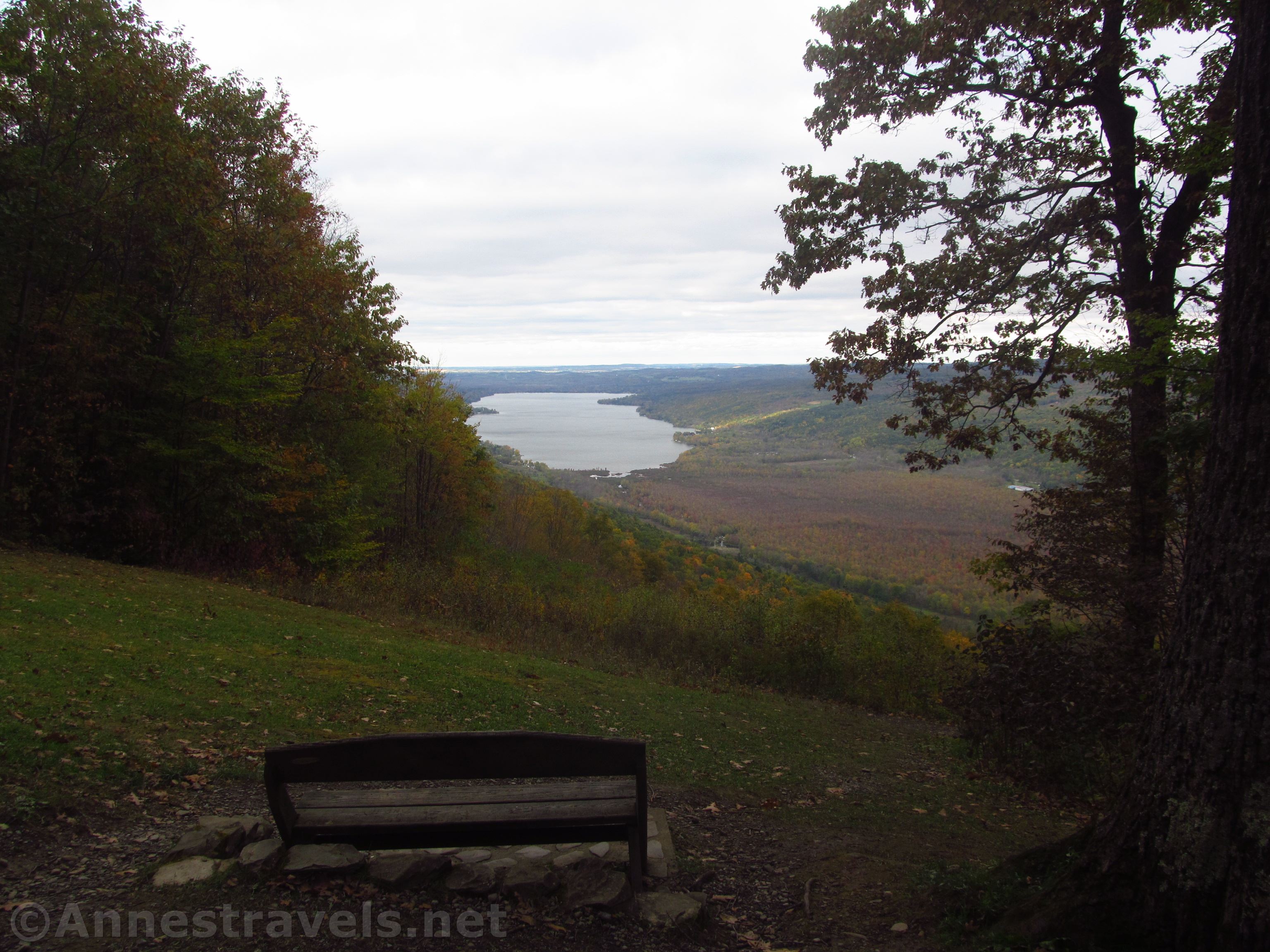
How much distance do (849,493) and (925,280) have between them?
288ft

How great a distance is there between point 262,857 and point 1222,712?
165 inches

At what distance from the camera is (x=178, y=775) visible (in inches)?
191

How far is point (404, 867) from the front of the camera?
3.50 metres

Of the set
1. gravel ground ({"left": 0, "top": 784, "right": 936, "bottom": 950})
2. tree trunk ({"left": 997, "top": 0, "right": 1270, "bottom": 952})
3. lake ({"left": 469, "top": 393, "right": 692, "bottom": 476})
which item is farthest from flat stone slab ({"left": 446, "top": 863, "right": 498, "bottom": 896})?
lake ({"left": 469, "top": 393, "right": 692, "bottom": 476})

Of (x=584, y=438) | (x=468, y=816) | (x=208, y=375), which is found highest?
(x=584, y=438)

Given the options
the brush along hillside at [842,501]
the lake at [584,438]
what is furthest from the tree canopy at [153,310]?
the lake at [584,438]

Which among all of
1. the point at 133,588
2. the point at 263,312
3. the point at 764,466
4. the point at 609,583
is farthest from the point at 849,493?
the point at 133,588

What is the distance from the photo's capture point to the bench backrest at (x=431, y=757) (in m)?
3.33

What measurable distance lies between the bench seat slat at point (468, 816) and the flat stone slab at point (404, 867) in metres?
0.17

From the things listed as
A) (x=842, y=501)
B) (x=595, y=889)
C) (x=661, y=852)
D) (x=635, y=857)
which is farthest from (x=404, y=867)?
(x=842, y=501)

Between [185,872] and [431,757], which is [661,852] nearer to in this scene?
[431,757]

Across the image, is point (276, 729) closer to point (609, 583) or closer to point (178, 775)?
point (178, 775)

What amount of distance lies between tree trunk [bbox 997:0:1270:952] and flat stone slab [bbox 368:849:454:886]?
2.55 metres

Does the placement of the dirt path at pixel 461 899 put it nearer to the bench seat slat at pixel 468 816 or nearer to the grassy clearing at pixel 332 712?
the bench seat slat at pixel 468 816
